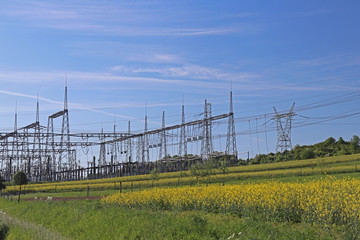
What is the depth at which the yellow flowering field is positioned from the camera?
42.4 feet

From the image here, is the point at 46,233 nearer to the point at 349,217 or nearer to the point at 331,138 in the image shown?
the point at 349,217

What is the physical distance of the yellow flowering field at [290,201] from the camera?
508 inches

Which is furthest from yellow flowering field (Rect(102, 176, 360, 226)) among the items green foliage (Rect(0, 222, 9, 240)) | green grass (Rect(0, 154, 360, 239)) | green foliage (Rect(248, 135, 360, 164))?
green foliage (Rect(248, 135, 360, 164))

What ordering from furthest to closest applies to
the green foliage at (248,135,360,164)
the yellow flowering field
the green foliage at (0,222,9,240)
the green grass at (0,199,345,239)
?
the green foliage at (248,135,360,164) < the green foliage at (0,222,9,240) < the yellow flowering field < the green grass at (0,199,345,239)

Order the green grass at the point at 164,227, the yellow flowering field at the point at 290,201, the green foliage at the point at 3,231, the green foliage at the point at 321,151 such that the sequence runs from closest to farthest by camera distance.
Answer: the green grass at the point at 164,227 < the yellow flowering field at the point at 290,201 < the green foliage at the point at 3,231 < the green foliage at the point at 321,151

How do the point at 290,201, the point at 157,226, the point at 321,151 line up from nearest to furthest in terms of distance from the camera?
the point at 157,226, the point at 290,201, the point at 321,151

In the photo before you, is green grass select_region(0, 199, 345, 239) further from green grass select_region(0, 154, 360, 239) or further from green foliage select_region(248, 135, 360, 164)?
green foliage select_region(248, 135, 360, 164)

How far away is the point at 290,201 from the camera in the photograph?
578 inches

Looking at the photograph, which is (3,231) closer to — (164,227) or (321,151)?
(164,227)

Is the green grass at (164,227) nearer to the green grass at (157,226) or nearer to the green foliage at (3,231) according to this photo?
the green grass at (157,226)

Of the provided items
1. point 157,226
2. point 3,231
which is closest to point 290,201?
point 157,226

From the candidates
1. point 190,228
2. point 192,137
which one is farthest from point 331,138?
point 190,228

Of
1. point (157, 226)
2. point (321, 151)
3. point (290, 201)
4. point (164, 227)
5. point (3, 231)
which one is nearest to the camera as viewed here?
point (164, 227)

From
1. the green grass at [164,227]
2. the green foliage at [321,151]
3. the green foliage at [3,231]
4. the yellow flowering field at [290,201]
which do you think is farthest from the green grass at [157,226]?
the green foliage at [321,151]
